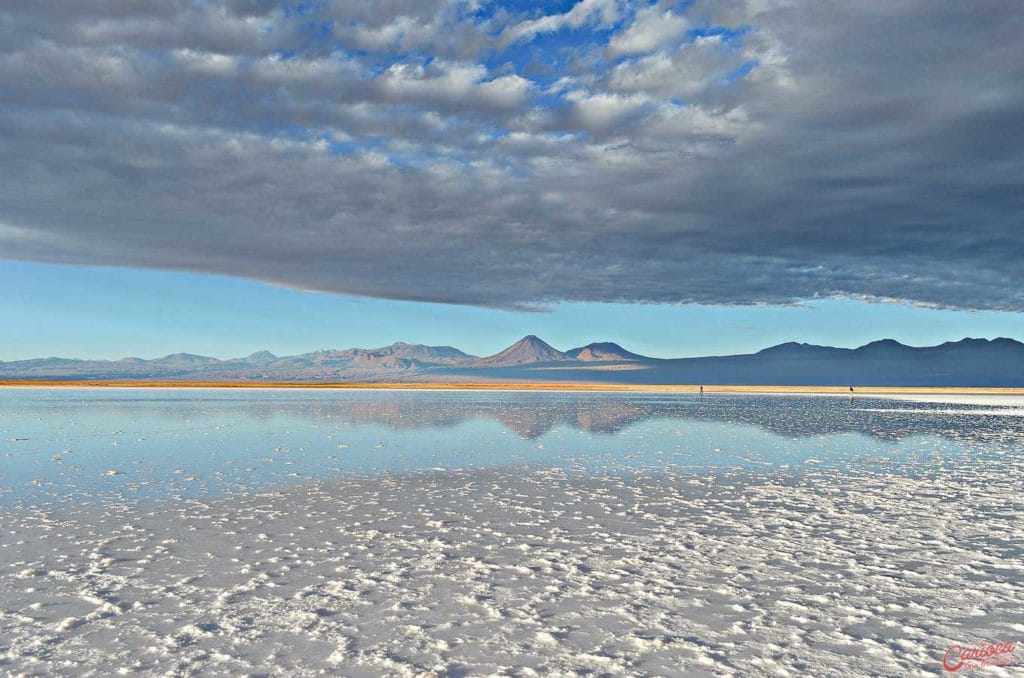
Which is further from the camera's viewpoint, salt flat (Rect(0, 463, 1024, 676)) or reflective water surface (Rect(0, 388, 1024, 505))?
reflective water surface (Rect(0, 388, 1024, 505))

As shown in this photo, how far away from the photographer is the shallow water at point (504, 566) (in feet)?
20.0

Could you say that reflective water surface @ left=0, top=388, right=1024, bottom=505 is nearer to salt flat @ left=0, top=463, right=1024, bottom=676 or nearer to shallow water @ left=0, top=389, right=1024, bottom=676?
shallow water @ left=0, top=389, right=1024, bottom=676

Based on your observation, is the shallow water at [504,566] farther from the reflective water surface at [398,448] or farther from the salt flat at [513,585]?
the reflective water surface at [398,448]

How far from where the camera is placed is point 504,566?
29.0ft


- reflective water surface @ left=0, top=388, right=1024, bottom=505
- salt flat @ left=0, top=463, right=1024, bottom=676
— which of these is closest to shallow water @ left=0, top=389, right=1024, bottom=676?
salt flat @ left=0, top=463, right=1024, bottom=676

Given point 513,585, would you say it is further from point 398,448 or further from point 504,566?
point 398,448

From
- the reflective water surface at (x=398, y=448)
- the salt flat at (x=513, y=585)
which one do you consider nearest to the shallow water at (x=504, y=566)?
the salt flat at (x=513, y=585)

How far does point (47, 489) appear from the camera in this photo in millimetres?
14148

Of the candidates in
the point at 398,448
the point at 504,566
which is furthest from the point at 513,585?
the point at 398,448

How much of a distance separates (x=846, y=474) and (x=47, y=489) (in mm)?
17665

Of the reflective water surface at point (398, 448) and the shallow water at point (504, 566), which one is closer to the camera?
the shallow water at point (504, 566)

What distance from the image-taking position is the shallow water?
6.08 meters

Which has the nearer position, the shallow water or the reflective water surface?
the shallow water

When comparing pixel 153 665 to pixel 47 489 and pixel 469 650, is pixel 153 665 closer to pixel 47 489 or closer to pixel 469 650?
pixel 469 650
